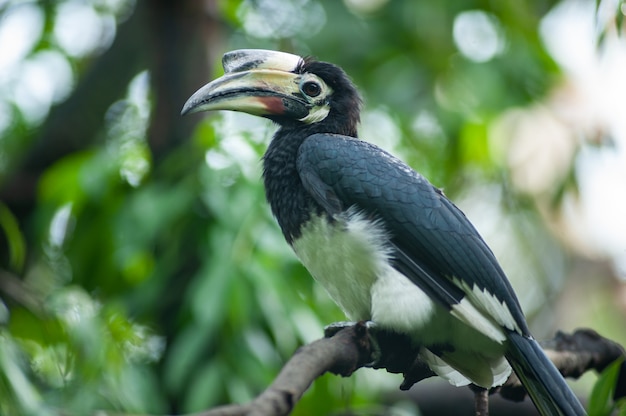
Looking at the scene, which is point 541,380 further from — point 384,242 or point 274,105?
point 274,105

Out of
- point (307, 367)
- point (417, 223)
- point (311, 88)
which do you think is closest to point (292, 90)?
point (311, 88)

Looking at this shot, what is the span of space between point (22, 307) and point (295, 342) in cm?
113

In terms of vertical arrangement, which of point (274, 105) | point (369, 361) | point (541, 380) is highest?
point (274, 105)

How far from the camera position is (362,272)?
2391mm

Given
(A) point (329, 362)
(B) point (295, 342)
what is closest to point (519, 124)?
(B) point (295, 342)

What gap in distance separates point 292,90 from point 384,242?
59 centimetres

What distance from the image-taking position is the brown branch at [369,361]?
5.01ft

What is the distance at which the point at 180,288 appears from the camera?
13.2ft

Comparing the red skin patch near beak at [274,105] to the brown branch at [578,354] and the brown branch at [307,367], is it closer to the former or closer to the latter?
the brown branch at [307,367]

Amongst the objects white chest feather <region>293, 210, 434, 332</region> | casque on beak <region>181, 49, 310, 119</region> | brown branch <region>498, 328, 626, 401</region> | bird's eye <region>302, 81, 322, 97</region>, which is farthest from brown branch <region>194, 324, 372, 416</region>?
bird's eye <region>302, 81, 322, 97</region>

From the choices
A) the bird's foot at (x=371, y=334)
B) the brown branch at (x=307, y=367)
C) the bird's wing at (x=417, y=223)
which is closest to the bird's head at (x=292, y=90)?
the bird's wing at (x=417, y=223)

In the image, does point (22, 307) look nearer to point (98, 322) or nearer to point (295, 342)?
point (98, 322)

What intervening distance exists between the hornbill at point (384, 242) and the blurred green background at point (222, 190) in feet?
1.77

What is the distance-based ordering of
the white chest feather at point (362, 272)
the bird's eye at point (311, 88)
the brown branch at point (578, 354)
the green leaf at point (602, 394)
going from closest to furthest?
the green leaf at point (602, 394), the white chest feather at point (362, 272), the brown branch at point (578, 354), the bird's eye at point (311, 88)
